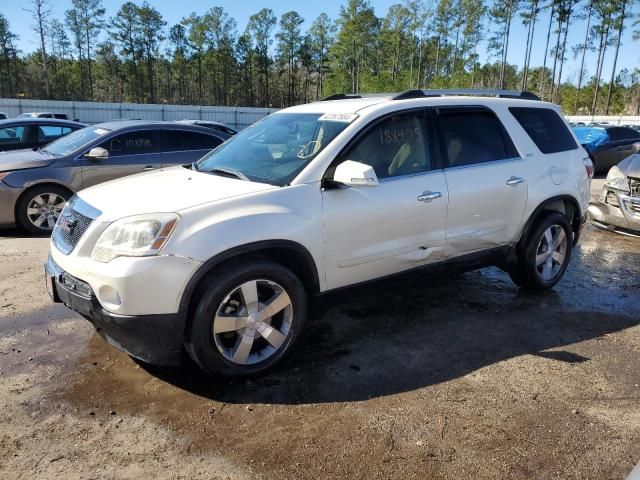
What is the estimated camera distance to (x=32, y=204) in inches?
281

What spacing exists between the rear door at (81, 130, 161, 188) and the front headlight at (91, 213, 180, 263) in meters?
4.86

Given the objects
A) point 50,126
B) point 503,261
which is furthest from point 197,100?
point 503,261

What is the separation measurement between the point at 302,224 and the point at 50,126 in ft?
26.2

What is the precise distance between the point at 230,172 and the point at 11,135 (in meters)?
7.38

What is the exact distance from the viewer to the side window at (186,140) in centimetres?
817

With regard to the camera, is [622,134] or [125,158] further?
[622,134]

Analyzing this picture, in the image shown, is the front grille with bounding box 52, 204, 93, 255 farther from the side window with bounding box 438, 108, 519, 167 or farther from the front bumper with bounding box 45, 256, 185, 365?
the side window with bounding box 438, 108, 519, 167

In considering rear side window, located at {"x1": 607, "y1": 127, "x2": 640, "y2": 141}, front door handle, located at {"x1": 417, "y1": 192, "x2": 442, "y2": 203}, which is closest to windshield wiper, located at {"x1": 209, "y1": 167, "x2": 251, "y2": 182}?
front door handle, located at {"x1": 417, "y1": 192, "x2": 442, "y2": 203}

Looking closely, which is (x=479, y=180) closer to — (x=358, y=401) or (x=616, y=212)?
(x=358, y=401)

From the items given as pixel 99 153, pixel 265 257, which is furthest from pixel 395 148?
pixel 99 153

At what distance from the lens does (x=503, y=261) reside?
4.74 meters

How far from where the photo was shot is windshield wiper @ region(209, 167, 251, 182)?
364cm

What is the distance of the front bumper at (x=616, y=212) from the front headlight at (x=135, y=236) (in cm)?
614

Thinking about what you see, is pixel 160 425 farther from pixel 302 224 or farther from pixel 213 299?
pixel 302 224
